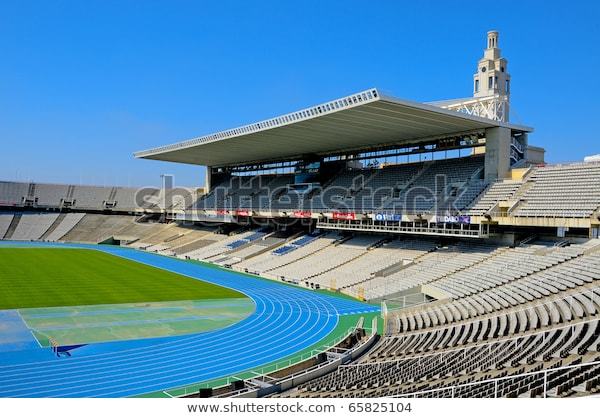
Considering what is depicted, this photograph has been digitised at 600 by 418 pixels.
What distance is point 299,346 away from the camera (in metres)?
19.2

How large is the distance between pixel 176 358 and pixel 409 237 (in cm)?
2218

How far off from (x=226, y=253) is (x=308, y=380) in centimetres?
3387

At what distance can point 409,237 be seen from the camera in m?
36.1

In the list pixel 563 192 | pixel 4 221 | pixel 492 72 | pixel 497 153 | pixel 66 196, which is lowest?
pixel 4 221

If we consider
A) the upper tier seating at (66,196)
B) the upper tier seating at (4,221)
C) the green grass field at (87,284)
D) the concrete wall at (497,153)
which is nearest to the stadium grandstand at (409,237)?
the concrete wall at (497,153)

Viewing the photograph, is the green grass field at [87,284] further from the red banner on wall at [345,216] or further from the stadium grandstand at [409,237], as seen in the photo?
the red banner on wall at [345,216]

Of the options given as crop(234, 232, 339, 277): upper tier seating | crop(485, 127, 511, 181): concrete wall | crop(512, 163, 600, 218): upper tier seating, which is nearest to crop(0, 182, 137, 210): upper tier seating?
crop(234, 232, 339, 277): upper tier seating

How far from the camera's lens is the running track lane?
14391 millimetres

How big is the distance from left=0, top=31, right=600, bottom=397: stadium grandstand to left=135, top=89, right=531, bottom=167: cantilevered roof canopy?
16cm

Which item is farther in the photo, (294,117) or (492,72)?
(492,72)

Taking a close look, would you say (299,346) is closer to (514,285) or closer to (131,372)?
(131,372)

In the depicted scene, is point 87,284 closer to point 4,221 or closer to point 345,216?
point 345,216

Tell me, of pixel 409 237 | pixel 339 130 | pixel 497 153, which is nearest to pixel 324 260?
pixel 409 237
